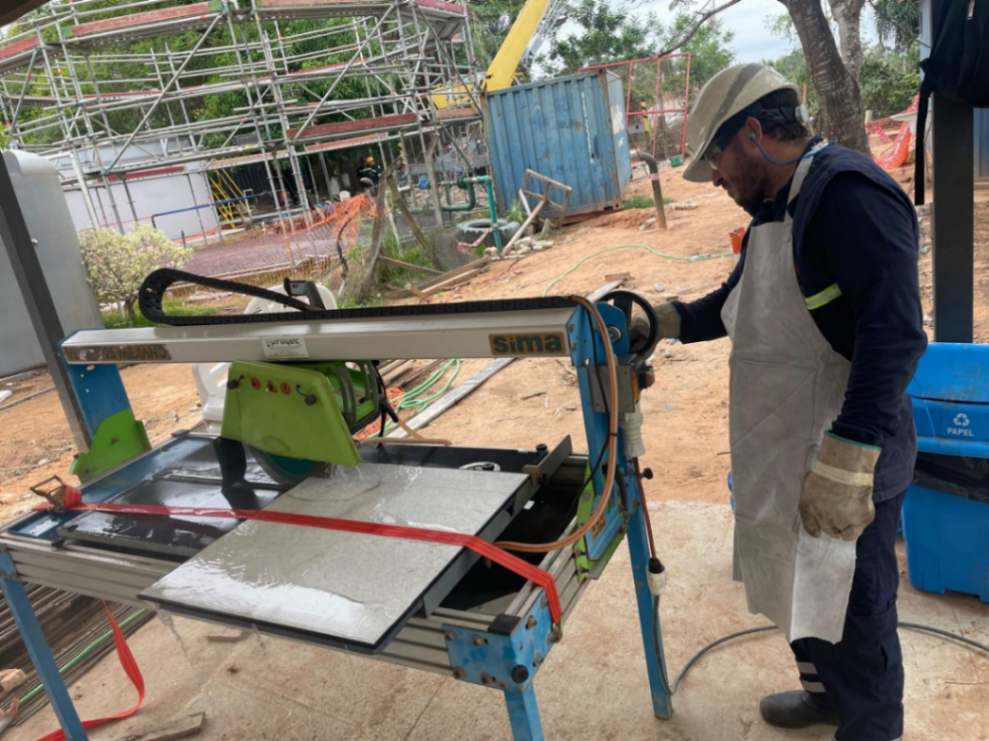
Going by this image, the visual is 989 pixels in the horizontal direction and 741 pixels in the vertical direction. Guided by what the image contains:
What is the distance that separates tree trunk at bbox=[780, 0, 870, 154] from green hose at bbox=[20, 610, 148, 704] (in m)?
6.02

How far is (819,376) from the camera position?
1.61m

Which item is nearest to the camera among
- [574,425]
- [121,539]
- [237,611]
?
[237,611]

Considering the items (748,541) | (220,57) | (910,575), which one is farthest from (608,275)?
(220,57)

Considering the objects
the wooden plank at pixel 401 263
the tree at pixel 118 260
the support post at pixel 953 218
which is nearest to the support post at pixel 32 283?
the support post at pixel 953 218

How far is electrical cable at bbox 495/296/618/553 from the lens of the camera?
1463 millimetres

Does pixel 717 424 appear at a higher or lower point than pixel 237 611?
lower

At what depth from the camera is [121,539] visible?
1881 millimetres

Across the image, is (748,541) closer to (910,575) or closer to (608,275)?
(910,575)

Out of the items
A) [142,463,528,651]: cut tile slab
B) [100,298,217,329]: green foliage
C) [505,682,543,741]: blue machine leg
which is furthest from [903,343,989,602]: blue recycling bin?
[100,298,217,329]: green foliage

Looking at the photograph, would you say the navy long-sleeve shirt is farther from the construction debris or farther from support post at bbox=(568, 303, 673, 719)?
the construction debris

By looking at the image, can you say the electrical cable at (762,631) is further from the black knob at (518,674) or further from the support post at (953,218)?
the support post at (953,218)

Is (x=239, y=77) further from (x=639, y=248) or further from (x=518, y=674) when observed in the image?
(x=518, y=674)

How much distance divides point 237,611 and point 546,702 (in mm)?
1368

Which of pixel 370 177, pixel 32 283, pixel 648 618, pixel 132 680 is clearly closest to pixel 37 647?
pixel 132 680
